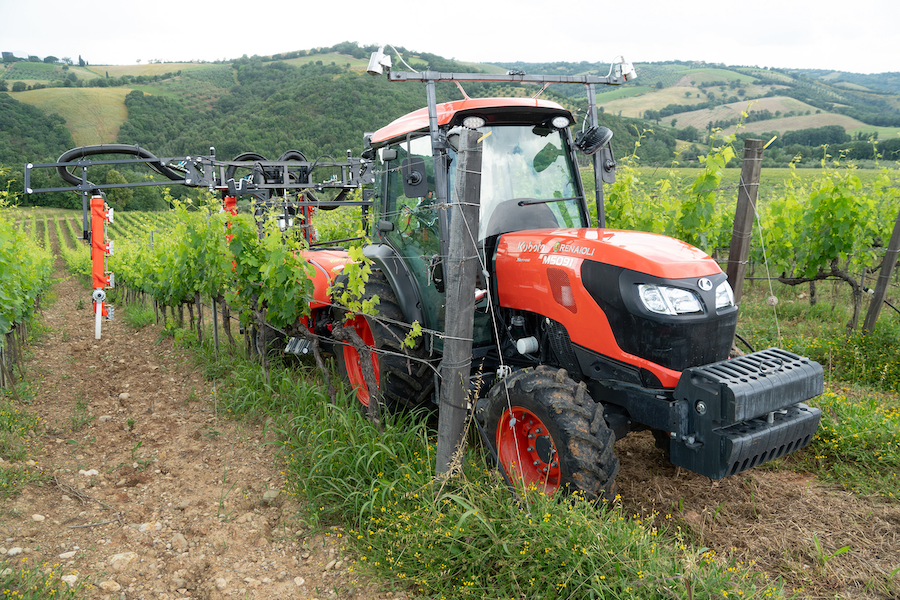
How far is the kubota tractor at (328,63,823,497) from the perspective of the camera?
274 centimetres

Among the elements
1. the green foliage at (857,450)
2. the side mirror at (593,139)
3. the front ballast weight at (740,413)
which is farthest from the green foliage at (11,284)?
the green foliage at (857,450)

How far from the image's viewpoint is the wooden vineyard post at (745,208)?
14.1ft

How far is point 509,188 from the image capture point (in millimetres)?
3656

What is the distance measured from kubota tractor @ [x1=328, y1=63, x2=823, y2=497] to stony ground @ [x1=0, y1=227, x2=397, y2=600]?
1138mm

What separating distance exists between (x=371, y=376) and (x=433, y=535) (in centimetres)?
142

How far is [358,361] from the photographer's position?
4906mm

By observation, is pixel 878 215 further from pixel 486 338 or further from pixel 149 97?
pixel 149 97

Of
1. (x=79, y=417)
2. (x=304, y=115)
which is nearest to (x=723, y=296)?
(x=79, y=417)

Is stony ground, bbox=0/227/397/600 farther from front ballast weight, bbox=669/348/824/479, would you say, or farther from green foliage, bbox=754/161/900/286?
green foliage, bbox=754/161/900/286

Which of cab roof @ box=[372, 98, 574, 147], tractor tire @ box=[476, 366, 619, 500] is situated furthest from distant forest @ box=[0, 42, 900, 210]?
tractor tire @ box=[476, 366, 619, 500]

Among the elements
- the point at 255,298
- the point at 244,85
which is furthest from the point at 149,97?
the point at 255,298

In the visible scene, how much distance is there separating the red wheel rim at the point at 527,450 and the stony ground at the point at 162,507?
972 mm

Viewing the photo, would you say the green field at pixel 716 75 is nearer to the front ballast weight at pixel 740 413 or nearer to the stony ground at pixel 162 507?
the front ballast weight at pixel 740 413

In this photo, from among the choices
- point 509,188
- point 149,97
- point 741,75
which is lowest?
point 509,188
